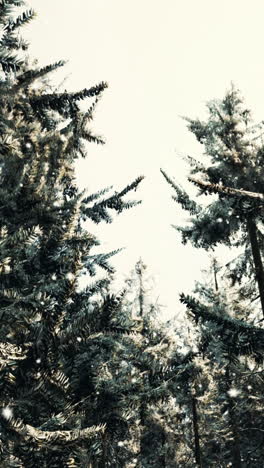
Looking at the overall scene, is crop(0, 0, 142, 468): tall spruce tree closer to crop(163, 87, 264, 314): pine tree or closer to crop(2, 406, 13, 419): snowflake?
crop(2, 406, 13, 419): snowflake

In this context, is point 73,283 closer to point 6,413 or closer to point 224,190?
point 6,413

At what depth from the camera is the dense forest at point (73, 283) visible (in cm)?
191

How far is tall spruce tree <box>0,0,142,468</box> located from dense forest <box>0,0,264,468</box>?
1 cm

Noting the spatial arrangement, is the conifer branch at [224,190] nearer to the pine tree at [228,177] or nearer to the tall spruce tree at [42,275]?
the tall spruce tree at [42,275]

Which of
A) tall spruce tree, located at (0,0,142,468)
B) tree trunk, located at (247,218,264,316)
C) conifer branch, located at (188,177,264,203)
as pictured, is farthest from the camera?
tree trunk, located at (247,218,264,316)

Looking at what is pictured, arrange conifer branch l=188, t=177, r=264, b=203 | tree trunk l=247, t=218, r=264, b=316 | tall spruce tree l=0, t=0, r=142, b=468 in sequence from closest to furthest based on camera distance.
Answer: tall spruce tree l=0, t=0, r=142, b=468 < conifer branch l=188, t=177, r=264, b=203 < tree trunk l=247, t=218, r=264, b=316

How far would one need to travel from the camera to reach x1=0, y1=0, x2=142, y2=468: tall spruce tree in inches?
72.9

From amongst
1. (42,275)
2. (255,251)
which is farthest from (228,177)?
(42,275)

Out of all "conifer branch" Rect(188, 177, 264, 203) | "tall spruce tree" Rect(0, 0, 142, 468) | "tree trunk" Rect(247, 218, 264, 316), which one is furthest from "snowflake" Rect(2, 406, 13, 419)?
"tree trunk" Rect(247, 218, 264, 316)

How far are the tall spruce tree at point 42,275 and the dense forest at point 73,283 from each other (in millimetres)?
11

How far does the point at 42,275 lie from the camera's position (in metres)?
4.28

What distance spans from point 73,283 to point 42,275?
8.45 feet

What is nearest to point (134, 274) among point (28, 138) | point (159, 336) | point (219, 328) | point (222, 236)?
point (159, 336)

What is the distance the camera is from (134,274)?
2347cm
